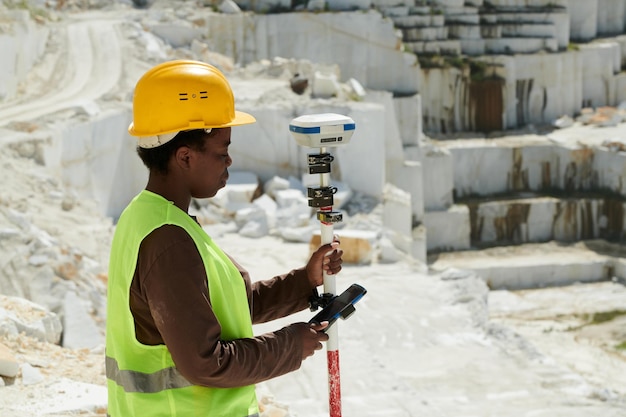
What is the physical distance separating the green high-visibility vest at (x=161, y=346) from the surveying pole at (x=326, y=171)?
0.44 meters

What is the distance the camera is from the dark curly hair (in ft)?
7.78

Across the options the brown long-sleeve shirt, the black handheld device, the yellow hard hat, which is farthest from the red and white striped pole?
the yellow hard hat

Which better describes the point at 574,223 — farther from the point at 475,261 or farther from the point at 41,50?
the point at 41,50

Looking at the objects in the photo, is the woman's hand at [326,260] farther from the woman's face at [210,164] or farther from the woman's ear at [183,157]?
the woman's ear at [183,157]

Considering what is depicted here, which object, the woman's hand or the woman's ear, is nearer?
the woman's ear

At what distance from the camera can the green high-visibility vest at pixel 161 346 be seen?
89.9 inches

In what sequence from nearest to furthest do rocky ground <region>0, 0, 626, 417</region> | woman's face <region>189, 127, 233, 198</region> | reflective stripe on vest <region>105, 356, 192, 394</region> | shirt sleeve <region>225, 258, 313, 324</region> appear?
reflective stripe on vest <region>105, 356, 192, 394</region> → woman's face <region>189, 127, 233, 198</region> → shirt sleeve <region>225, 258, 313, 324</region> → rocky ground <region>0, 0, 626, 417</region>

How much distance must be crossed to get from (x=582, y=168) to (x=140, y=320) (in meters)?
20.9

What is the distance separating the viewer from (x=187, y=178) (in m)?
2.39

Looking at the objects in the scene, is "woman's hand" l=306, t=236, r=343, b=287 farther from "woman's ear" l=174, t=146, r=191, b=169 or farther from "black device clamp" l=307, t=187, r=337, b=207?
"woman's ear" l=174, t=146, r=191, b=169

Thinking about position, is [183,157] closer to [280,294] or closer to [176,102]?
[176,102]

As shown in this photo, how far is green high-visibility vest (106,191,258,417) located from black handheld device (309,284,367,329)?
0.28m

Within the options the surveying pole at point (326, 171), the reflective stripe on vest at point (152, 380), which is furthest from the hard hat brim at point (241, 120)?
the reflective stripe on vest at point (152, 380)

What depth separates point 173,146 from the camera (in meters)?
2.38
